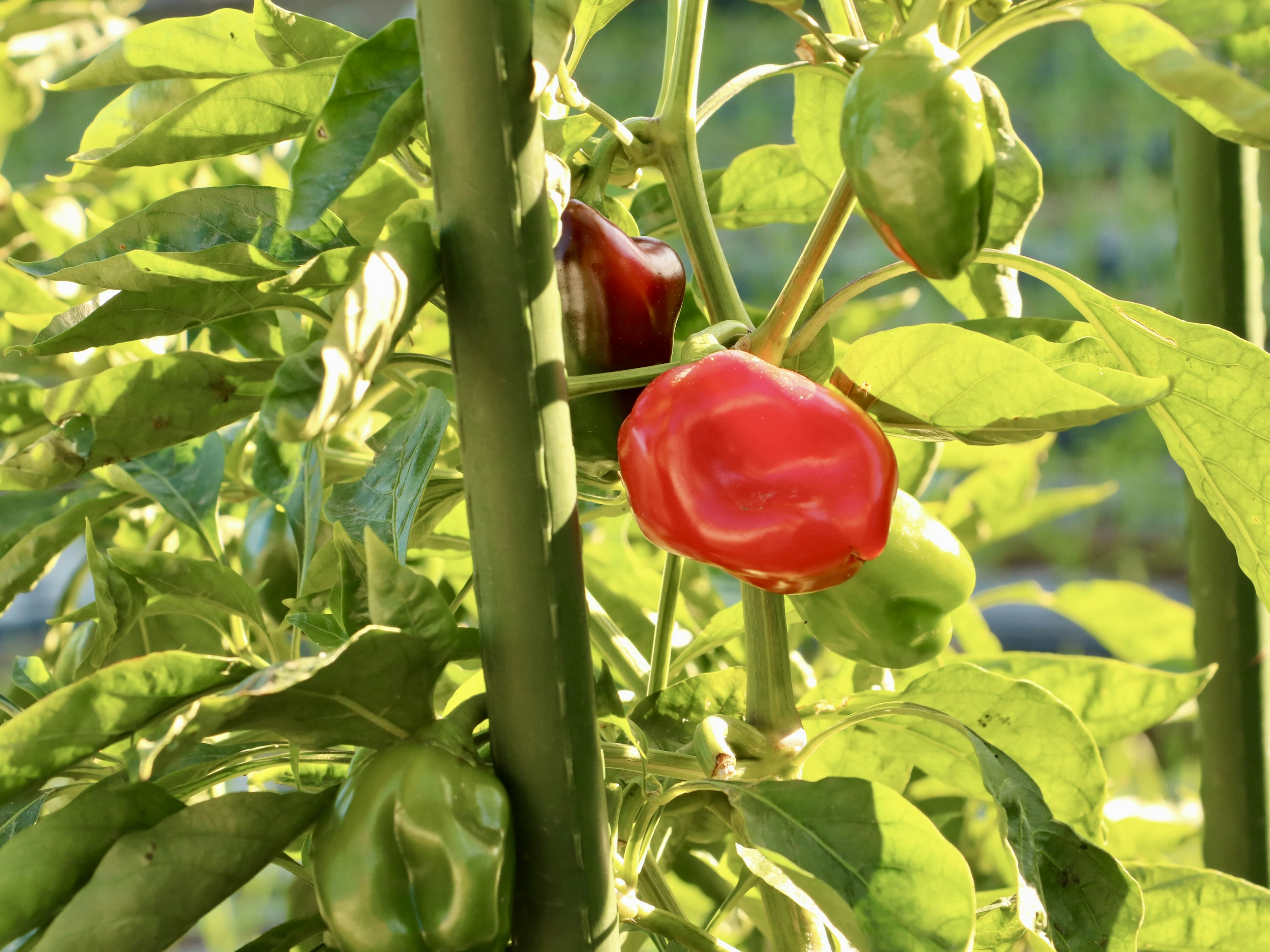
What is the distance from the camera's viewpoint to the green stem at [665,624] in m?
0.35

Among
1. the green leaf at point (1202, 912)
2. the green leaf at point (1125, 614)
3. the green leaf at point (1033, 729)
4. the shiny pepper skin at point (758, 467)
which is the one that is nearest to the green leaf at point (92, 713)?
the shiny pepper skin at point (758, 467)

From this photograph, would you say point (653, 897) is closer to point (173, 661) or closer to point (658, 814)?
point (658, 814)

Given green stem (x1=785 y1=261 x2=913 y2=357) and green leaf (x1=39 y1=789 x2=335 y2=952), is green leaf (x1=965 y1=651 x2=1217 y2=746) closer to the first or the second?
green stem (x1=785 y1=261 x2=913 y2=357)

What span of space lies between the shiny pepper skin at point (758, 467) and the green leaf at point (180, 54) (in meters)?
0.17

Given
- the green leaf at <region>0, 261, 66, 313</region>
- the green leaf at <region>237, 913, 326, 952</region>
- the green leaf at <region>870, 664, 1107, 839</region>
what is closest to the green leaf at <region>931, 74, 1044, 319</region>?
the green leaf at <region>870, 664, 1107, 839</region>

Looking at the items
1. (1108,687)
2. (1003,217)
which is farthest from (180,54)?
(1108,687)

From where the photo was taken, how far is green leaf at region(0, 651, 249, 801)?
208 mm

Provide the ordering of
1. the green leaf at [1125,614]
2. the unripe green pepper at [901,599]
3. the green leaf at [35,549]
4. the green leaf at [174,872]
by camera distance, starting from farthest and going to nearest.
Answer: the green leaf at [1125,614]
the green leaf at [35,549]
the unripe green pepper at [901,599]
the green leaf at [174,872]

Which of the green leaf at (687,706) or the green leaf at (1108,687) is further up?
the green leaf at (687,706)

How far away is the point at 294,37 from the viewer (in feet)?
1.03

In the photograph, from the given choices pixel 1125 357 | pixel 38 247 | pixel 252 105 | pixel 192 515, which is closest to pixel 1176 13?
pixel 1125 357

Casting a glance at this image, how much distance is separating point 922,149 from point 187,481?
31cm

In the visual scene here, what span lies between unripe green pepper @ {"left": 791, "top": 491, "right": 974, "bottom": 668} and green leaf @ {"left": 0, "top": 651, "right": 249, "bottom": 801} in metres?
0.16

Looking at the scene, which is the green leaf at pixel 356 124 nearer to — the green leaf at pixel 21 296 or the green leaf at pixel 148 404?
the green leaf at pixel 148 404
